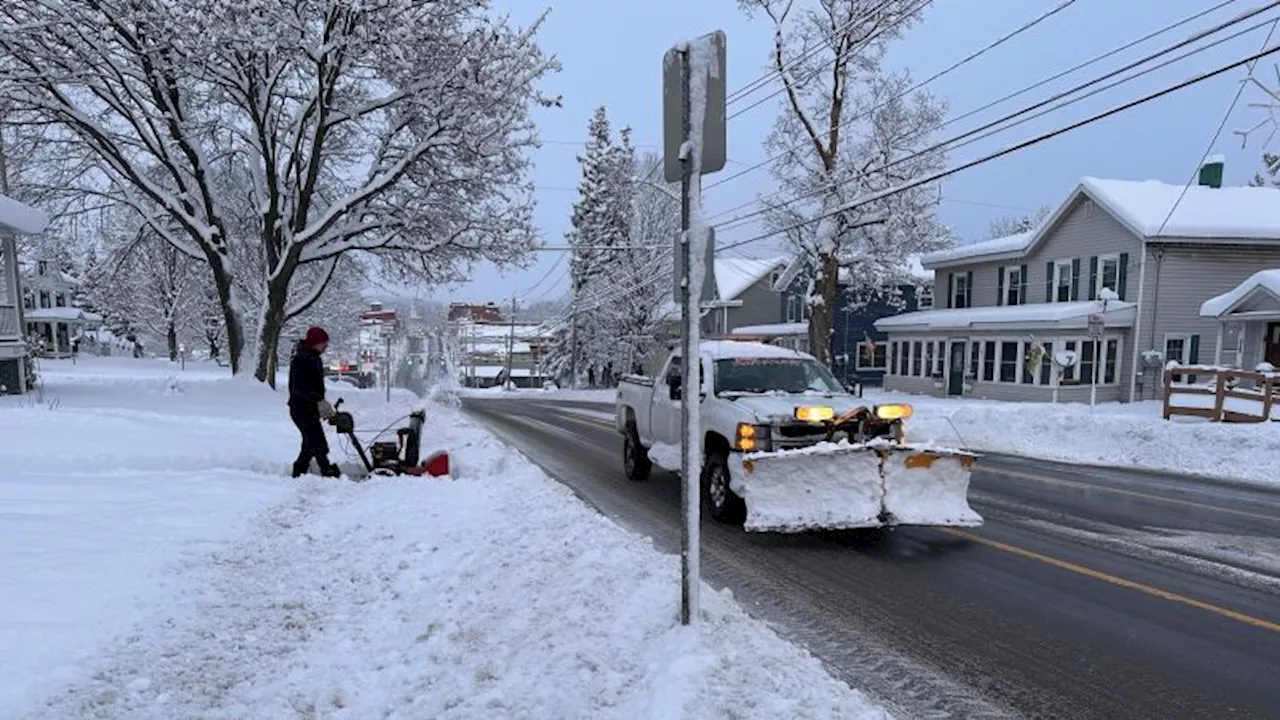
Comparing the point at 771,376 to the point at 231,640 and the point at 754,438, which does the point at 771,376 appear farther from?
the point at 231,640

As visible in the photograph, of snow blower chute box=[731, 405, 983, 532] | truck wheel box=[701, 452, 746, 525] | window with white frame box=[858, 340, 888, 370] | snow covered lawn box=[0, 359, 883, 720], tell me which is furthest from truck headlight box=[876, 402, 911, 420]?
window with white frame box=[858, 340, 888, 370]

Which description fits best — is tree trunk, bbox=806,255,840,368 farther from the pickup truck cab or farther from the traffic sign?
the traffic sign

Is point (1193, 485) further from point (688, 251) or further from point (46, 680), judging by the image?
point (46, 680)

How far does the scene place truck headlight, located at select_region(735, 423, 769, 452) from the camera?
7.28 meters

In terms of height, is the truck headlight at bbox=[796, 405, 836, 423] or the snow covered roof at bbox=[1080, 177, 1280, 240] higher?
the snow covered roof at bbox=[1080, 177, 1280, 240]

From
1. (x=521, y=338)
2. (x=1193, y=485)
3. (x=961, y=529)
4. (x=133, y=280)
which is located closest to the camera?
(x=961, y=529)

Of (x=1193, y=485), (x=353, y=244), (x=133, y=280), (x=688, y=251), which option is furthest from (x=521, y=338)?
(x=688, y=251)

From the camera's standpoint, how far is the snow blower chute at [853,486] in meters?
6.83

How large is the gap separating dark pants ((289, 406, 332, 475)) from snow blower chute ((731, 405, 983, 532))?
4.94m

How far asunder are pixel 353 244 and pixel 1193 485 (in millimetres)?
18865

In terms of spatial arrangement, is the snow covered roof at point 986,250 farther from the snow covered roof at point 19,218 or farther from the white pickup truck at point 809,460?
the snow covered roof at point 19,218

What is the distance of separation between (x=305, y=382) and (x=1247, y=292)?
83.4 feet

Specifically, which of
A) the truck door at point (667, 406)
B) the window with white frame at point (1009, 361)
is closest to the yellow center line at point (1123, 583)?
the truck door at point (667, 406)

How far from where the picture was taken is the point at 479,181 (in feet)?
63.6
